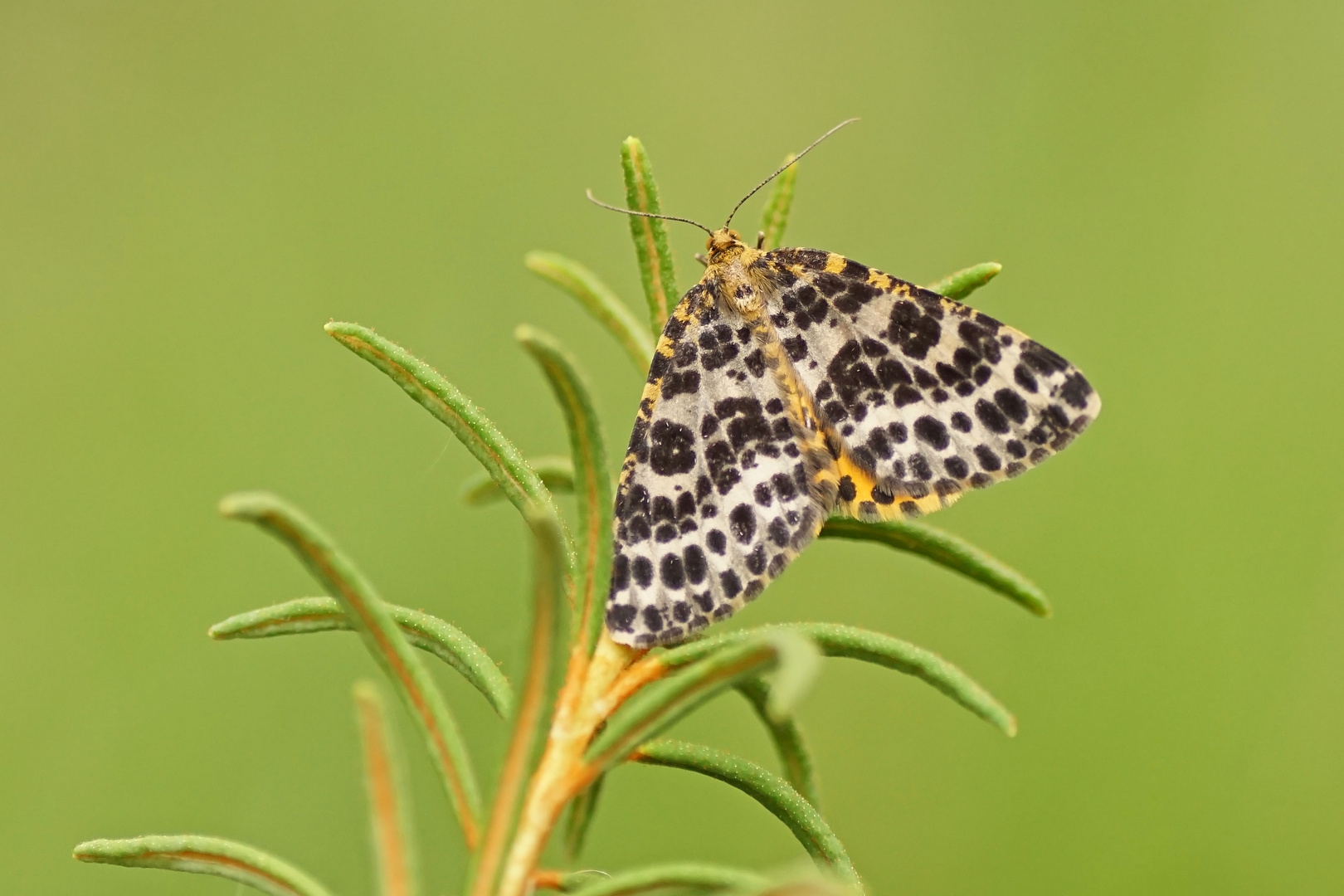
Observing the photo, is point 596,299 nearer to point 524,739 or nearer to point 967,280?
point 967,280

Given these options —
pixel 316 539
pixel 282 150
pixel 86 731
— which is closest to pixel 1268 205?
pixel 282 150

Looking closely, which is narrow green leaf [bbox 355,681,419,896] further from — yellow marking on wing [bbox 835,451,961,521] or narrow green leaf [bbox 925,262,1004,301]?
narrow green leaf [bbox 925,262,1004,301]

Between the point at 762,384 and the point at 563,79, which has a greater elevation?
the point at 563,79

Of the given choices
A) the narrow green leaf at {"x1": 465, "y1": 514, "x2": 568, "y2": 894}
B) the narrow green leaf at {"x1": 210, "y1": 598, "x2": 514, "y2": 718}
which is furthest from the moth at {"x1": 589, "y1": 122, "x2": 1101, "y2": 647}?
the narrow green leaf at {"x1": 465, "y1": 514, "x2": 568, "y2": 894}

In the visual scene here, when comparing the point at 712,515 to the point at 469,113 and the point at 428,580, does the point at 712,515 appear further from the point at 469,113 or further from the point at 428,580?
the point at 469,113

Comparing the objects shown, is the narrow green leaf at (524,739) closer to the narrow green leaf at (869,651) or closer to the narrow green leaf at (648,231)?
the narrow green leaf at (869,651)

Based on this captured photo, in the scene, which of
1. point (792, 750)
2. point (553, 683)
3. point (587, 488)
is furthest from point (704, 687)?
point (792, 750)
